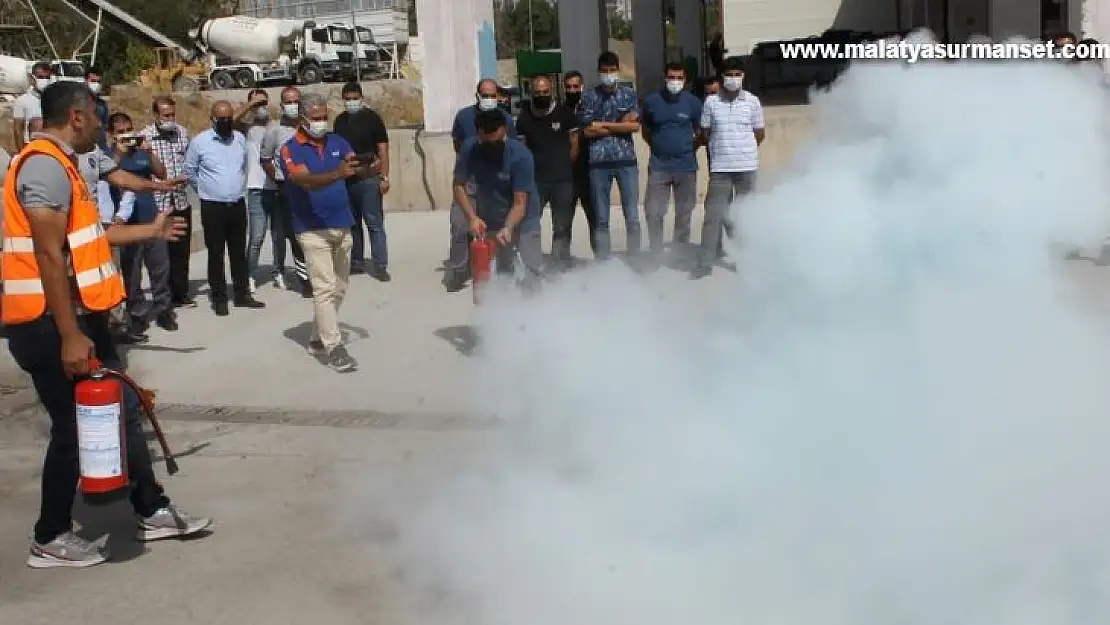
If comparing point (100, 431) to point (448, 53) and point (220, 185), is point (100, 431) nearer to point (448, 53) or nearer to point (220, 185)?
point (220, 185)

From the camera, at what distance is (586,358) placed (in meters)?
5.71

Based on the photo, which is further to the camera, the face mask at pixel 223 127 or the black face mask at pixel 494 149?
the face mask at pixel 223 127

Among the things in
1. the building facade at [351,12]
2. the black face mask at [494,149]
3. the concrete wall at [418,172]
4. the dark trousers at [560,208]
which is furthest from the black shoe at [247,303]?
the building facade at [351,12]

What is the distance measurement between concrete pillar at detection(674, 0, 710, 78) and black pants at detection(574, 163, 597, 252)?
23.4m

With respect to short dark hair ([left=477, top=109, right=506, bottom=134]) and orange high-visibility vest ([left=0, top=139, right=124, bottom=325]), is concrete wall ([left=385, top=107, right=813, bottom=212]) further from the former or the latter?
orange high-visibility vest ([left=0, top=139, right=124, bottom=325])

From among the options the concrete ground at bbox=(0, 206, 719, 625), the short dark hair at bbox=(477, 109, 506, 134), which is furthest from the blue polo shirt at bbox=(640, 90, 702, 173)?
the short dark hair at bbox=(477, 109, 506, 134)

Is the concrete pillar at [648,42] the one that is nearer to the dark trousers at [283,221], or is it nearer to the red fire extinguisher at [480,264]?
the dark trousers at [283,221]

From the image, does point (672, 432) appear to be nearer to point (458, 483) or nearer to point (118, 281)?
point (458, 483)

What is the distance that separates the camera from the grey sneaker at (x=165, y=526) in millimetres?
5141

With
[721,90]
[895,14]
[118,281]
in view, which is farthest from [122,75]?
[118,281]

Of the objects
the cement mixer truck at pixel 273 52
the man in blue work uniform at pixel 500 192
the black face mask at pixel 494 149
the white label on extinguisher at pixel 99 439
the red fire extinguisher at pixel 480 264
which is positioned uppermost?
the cement mixer truck at pixel 273 52

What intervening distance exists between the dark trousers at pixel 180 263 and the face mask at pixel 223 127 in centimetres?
70

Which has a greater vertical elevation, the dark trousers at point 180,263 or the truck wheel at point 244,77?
the truck wheel at point 244,77

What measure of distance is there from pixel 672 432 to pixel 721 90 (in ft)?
20.2
